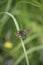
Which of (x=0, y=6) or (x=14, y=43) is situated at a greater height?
(x=0, y=6)

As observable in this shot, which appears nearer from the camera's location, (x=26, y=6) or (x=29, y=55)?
(x=29, y=55)

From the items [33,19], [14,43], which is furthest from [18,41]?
[33,19]

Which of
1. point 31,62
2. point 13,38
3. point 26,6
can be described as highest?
point 26,6

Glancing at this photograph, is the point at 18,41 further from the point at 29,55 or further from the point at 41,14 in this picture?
the point at 41,14

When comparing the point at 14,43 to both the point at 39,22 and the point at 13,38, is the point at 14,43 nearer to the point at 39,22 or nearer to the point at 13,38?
the point at 13,38

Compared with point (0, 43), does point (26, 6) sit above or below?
above

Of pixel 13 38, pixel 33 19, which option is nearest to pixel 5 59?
pixel 13 38
